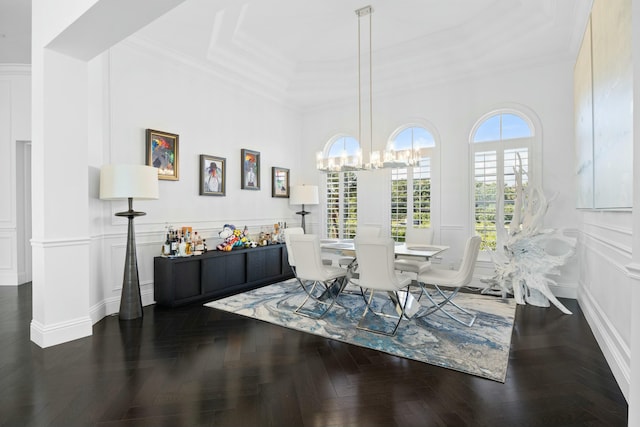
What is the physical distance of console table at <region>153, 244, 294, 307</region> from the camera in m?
4.28

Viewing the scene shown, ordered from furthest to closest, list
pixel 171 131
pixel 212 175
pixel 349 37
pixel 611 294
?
pixel 212 175 < pixel 349 37 < pixel 171 131 < pixel 611 294

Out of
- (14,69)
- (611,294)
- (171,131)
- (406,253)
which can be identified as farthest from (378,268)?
(14,69)

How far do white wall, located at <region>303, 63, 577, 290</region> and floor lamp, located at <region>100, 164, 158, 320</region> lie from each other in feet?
12.8

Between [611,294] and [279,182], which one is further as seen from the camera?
[279,182]

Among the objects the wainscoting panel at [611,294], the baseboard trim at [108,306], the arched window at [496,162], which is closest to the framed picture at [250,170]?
the baseboard trim at [108,306]

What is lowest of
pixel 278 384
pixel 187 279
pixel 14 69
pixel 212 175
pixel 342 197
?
pixel 278 384

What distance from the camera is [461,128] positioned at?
218 inches

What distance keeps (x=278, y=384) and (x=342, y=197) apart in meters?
4.74

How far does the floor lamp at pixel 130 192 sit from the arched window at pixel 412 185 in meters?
3.86

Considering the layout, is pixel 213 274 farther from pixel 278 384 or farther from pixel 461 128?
pixel 461 128

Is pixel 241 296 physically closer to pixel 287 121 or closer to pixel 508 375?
pixel 508 375

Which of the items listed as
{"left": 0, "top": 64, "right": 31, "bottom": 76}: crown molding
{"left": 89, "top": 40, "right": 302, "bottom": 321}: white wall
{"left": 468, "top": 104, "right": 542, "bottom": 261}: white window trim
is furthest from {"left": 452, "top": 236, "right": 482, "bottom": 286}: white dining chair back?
{"left": 0, "top": 64, "right": 31, "bottom": 76}: crown molding

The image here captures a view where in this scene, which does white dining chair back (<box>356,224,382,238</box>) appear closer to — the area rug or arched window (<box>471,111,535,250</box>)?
the area rug

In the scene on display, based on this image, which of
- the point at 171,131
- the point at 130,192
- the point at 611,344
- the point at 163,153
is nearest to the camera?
the point at 611,344
